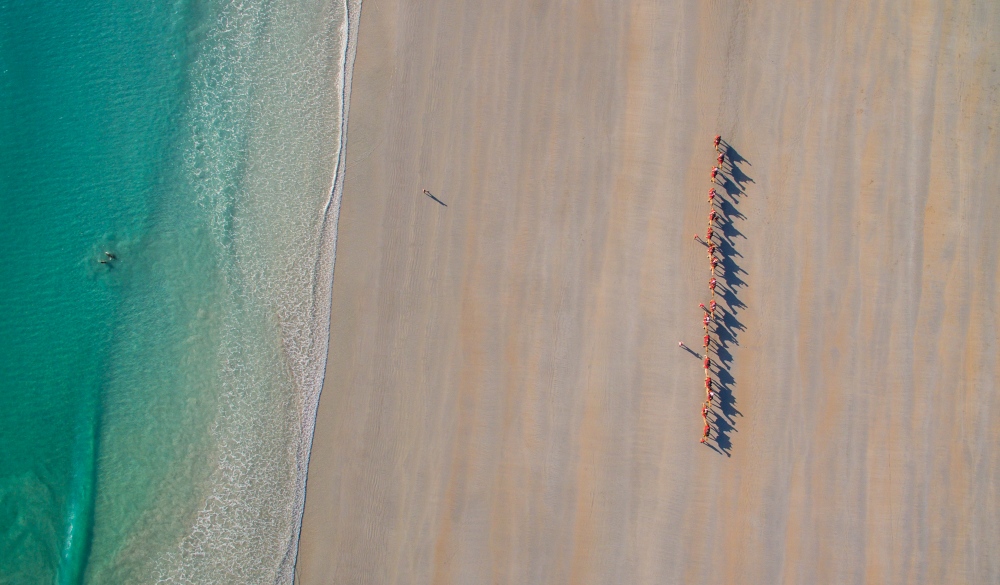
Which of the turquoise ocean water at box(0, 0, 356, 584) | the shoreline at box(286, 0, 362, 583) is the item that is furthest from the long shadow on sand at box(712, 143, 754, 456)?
the turquoise ocean water at box(0, 0, 356, 584)

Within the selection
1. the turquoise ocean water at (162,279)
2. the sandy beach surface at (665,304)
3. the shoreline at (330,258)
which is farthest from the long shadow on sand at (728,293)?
the turquoise ocean water at (162,279)

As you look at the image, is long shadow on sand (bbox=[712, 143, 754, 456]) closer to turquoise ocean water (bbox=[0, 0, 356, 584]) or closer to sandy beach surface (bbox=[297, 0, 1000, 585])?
sandy beach surface (bbox=[297, 0, 1000, 585])

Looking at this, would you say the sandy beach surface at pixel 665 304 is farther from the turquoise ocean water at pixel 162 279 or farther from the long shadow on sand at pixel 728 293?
the turquoise ocean water at pixel 162 279

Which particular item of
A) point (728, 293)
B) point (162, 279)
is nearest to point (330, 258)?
point (162, 279)

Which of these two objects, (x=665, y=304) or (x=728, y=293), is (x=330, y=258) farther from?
(x=728, y=293)

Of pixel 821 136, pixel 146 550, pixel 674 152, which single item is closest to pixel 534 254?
pixel 674 152

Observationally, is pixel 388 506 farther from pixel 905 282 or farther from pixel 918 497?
pixel 905 282
